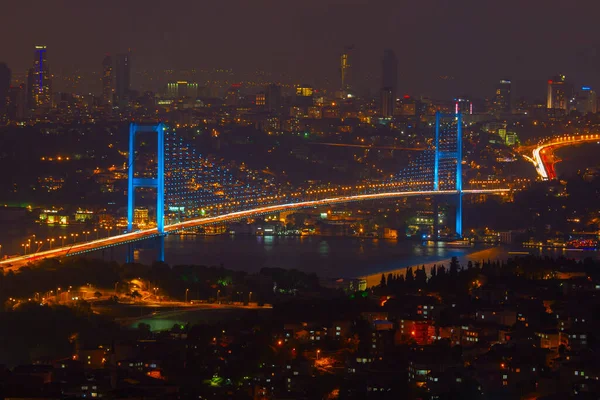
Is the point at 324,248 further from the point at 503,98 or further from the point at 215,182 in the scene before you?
the point at 503,98

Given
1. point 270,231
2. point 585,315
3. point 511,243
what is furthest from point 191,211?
point 585,315

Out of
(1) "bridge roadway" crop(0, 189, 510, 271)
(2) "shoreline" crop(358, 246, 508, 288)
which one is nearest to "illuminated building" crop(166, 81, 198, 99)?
(1) "bridge roadway" crop(0, 189, 510, 271)

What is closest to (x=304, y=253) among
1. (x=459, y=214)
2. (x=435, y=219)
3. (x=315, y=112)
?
(x=435, y=219)

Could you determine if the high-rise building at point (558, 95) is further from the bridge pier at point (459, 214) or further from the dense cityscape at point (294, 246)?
the bridge pier at point (459, 214)

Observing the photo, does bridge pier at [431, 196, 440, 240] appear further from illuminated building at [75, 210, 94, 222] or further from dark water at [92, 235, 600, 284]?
illuminated building at [75, 210, 94, 222]

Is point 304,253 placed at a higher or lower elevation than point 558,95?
lower

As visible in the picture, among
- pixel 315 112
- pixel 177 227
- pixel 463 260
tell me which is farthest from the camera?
pixel 315 112

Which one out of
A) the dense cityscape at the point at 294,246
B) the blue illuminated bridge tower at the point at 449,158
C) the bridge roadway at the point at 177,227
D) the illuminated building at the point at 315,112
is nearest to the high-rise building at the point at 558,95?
the dense cityscape at the point at 294,246
